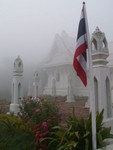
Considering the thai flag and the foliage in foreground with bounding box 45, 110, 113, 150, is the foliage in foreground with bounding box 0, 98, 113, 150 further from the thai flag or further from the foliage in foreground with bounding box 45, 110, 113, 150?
the thai flag

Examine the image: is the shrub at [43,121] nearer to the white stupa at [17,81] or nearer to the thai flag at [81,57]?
the thai flag at [81,57]

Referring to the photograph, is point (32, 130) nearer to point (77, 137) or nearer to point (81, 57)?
point (77, 137)

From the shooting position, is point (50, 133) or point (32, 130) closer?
point (50, 133)

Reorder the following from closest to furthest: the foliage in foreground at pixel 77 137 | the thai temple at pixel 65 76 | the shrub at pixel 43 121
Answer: the foliage in foreground at pixel 77 137, the shrub at pixel 43 121, the thai temple at pixel 65 76

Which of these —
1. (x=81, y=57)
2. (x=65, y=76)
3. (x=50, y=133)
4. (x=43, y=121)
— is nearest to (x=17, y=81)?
(x=43, y=121)

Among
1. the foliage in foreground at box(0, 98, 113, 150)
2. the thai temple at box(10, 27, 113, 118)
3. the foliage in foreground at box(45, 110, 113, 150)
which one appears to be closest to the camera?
the foliage in foreground at box(45, 110, 113, 150)

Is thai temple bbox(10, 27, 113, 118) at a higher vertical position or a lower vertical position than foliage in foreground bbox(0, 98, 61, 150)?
higher

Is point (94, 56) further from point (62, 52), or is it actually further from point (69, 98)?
point (62, 52)

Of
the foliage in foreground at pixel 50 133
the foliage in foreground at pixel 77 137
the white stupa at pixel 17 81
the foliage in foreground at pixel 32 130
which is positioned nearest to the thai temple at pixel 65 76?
the white stupa at pixel 17 81

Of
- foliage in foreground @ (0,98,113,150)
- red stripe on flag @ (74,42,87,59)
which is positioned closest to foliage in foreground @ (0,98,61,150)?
foliage in foreground @ (0,98,113,150)

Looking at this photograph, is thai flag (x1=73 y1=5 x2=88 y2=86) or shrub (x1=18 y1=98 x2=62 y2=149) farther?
shrub (x1=18 y1=98 x2=62 y2=149)

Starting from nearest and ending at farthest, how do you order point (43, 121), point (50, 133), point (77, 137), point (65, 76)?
point (77, 137) < point (50, 133) < point (43, 121) < point (65, 76)

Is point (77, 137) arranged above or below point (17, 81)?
below

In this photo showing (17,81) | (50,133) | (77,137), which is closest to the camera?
(77,137)
